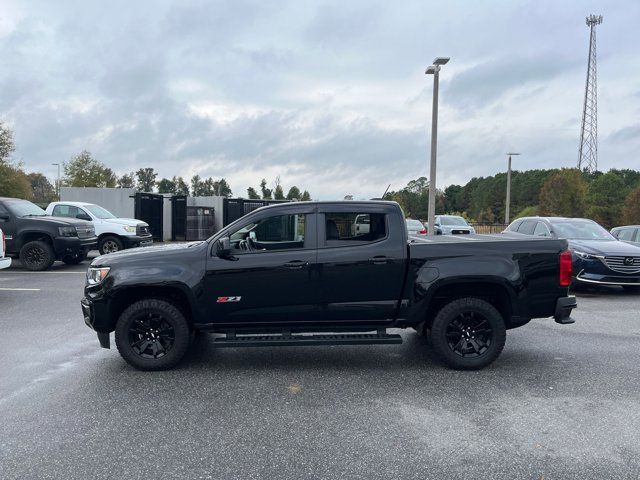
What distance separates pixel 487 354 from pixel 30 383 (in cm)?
463

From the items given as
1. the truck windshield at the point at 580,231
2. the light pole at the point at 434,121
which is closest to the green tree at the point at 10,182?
the light pole at the point at 434,121

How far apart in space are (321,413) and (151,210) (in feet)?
74.7

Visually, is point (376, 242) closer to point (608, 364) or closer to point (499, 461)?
point (499, 461)

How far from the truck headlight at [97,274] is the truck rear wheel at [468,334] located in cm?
350

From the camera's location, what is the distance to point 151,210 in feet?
82.4

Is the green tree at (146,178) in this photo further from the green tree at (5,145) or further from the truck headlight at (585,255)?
the truck headlight at (585,255)

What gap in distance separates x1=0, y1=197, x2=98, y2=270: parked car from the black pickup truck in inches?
333

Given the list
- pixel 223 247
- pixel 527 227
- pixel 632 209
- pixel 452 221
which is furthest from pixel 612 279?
pixel 632 209

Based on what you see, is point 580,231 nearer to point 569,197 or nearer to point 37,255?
point 37,255

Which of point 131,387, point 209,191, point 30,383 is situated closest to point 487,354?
point 131,387

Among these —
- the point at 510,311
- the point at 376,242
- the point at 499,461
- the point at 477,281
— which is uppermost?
the point at 376,242

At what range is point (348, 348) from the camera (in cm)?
623

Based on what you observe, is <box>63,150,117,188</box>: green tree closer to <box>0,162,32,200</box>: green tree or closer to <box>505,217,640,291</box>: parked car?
<box>0,162,32,200</box>: green tree

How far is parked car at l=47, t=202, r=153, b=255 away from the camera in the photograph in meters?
15.7
